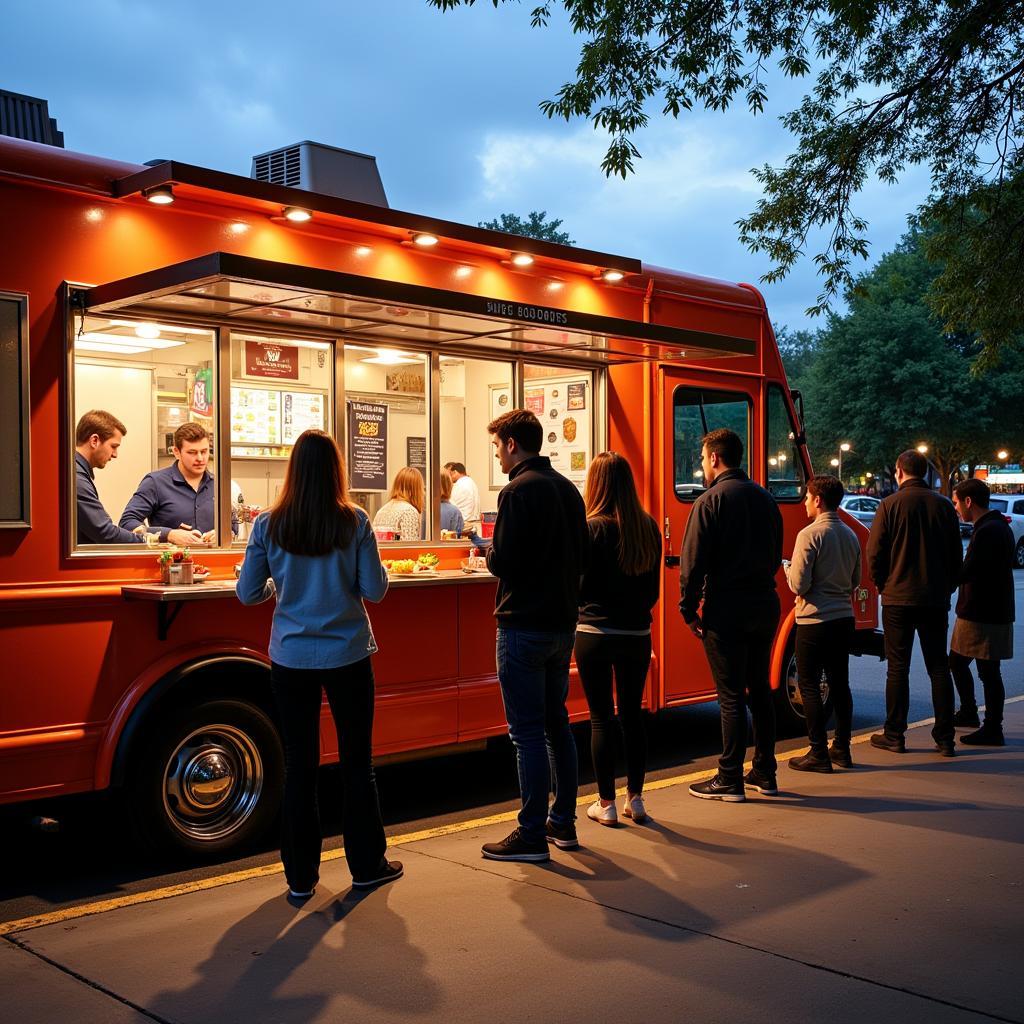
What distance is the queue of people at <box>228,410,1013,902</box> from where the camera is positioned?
16.5 ft

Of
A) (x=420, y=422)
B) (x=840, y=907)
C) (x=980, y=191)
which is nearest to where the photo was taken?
(x=840, y=907)

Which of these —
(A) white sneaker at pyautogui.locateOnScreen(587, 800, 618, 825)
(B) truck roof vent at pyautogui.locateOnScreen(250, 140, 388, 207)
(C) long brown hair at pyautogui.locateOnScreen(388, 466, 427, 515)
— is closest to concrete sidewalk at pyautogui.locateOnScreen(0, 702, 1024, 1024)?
(A) white sneaker at pyautogui.locateOnScreen(587, 800, 618, 825)

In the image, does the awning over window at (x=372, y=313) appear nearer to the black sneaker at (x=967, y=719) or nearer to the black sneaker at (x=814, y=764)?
the black sneaker at (x=814, y=764)

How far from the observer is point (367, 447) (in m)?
7.59

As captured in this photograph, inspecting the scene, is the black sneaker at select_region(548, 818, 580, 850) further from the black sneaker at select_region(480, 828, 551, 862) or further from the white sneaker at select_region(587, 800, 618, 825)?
the white sneaker at select_region(587, 800, 618, 825)

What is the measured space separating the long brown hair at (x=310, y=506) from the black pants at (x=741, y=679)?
2.63 meters

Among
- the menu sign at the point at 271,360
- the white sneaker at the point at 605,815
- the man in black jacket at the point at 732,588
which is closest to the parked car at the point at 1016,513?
the man in black jacket at the point at 732,588

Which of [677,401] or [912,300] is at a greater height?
[912,300]

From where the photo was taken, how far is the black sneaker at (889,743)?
8.27 meters

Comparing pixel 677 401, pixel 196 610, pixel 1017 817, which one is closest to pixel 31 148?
pixel 196 610

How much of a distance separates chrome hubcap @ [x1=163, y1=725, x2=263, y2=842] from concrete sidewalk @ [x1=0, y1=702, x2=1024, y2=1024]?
1.31 feet

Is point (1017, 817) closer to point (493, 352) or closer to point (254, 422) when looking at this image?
point (493, 352)

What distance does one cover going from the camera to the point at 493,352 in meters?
7.74

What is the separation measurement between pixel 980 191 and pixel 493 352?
8.51 metres
